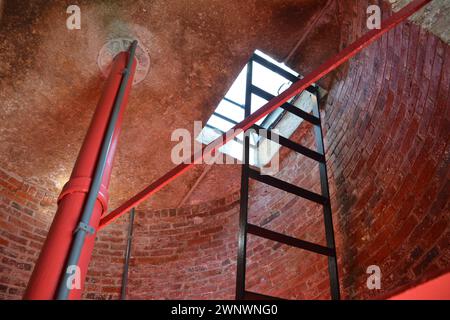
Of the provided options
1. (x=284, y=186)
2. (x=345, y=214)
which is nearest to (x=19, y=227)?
(x=284, y=186)

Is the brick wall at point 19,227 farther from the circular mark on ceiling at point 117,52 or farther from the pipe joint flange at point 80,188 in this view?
the pipe joint flange at point 80,188

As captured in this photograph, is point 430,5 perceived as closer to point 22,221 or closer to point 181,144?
point 181,144

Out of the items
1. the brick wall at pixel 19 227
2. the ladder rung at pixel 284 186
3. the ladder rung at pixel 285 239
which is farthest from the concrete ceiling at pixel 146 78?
the ladder rung at pixel 285 239

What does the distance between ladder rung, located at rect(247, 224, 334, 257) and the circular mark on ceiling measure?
273 cm

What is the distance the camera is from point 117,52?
4754 millimetres

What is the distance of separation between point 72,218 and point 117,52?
291 centimetres

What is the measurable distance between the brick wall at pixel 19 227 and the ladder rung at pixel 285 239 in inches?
129

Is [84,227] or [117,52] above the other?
[117,52]

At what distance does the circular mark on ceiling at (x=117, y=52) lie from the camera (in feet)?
15.6

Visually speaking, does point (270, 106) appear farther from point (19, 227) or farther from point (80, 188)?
point (19, 227)

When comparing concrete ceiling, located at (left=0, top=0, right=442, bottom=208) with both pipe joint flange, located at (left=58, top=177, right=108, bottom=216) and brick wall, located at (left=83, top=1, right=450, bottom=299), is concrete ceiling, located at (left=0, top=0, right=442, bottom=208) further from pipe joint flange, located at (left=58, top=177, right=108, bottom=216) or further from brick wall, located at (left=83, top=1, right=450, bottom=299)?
pipe joint flange, located at (left=58, top=177, right=108, bottom=216)

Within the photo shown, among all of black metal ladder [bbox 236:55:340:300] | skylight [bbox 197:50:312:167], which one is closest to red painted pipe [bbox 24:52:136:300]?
black metal ladder [bbox 236:55:340:300]
